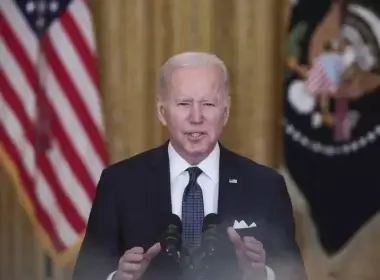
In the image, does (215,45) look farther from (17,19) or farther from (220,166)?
(17,19)

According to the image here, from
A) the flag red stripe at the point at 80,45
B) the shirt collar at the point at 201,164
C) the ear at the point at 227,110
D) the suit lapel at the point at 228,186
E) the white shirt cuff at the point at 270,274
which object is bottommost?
the white shirt cuff at the point at 270,274

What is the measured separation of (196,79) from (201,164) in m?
0.20

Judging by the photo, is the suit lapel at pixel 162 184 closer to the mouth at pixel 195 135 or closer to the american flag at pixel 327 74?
the mouth at pixel 195 135

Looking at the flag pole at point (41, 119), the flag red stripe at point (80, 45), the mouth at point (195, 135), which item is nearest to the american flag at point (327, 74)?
the mouth at point (195, 135)

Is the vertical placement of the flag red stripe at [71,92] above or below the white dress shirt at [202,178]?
above

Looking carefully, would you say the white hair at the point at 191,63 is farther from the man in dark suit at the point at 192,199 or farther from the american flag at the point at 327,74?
the american flag at the point at 327,74

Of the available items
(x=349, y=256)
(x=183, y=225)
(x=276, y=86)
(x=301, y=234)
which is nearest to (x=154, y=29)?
(x=276, y=86)

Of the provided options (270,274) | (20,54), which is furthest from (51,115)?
(270,274)

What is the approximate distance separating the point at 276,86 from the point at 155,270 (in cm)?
54

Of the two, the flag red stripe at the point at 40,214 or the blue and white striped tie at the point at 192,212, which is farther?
the flag red stripe at the point at 40,214

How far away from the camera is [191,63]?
1.72 m

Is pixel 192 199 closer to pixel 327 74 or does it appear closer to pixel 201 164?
pixel 201 164

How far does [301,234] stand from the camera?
181cm

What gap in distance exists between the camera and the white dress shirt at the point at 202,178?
5.68ft
